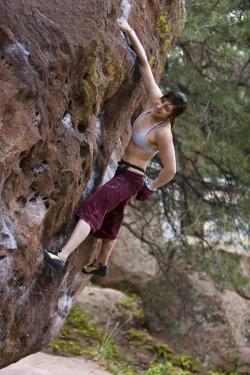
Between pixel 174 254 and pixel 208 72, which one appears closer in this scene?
pixel 208 72

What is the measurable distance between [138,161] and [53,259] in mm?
1094

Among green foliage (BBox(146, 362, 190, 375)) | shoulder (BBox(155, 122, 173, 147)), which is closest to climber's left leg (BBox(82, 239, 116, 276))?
shoulder (BBox(155, 122, 173, 147))

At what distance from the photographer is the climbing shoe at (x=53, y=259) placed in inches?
146

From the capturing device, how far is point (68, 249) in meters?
3.86

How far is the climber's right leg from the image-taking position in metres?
3.72

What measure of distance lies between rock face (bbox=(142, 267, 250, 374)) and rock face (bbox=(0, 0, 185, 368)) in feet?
17.3

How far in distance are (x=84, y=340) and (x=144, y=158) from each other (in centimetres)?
547

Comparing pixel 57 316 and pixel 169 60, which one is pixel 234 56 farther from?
pixel 57 316

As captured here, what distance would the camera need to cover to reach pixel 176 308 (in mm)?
9570

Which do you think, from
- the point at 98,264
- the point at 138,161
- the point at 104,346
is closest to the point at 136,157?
the point at 138,161

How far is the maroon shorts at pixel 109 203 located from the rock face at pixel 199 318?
16.4ft

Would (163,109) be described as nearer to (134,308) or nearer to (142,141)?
(142,141)

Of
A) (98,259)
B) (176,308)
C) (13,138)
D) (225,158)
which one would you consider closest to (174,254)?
(176,308)

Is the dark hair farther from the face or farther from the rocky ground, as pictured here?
the rocky ground
